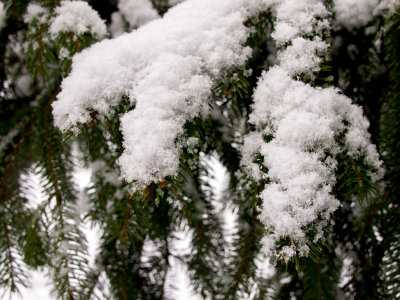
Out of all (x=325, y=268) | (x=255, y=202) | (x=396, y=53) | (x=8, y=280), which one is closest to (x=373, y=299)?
(x=325, y=268)

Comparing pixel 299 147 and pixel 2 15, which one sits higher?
pixel 2 15

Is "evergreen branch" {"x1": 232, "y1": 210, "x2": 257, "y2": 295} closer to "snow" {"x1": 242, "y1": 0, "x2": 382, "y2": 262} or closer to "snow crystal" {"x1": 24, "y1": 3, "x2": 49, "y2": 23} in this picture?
"snow" {"x1": 242, "y1": 0, "x2": 382, "y2": 262}

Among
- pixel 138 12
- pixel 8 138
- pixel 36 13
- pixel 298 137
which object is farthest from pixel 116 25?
pixel 298 137

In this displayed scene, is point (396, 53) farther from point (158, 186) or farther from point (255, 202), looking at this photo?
point (158, 186)

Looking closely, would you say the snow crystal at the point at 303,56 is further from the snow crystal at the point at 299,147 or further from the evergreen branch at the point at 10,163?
the evergreen branch at the point at 10,163

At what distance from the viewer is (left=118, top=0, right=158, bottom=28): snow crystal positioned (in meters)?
0.95

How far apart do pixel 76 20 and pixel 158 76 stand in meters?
→ 0.34

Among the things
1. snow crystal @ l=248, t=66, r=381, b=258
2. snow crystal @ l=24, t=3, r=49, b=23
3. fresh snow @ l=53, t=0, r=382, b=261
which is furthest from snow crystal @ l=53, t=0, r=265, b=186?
snow crystal @ l=24, t=3, r=49, b=23

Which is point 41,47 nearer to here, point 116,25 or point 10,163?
point 116,25

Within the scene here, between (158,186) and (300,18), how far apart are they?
0.44 meters

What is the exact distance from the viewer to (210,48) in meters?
0.60

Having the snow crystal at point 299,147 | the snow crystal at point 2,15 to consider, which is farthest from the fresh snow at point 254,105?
the snow crystal at point 2,15

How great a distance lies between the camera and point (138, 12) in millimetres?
947

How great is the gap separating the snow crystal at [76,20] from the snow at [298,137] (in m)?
0.44
